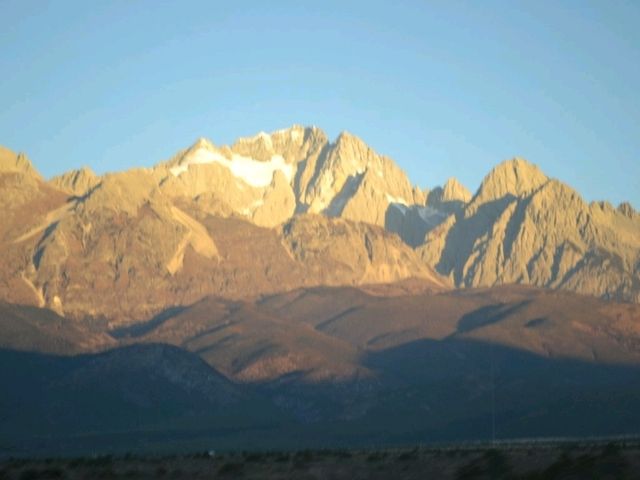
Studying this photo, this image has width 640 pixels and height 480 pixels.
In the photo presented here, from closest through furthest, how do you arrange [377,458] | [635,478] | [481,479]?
1. [635,478]
2. [481,479]
3. [377,458]

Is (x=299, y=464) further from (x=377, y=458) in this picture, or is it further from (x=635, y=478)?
(x=635, y=478)

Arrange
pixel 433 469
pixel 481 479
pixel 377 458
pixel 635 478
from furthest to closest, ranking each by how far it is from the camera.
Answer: pixel 377 458 → pixel 433 469 → pixel 481 479 → pixel 635 478

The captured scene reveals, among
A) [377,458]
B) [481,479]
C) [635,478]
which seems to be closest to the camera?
[635,478]

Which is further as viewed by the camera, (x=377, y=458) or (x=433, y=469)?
(x=377, y=458)

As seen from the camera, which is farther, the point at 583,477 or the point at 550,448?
the point at 550,448

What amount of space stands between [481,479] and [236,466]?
28.9m

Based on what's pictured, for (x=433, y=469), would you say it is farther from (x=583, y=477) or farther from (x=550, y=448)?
(x=583, y=477)

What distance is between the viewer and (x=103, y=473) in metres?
133

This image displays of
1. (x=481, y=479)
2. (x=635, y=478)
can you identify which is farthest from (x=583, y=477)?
(x=481, y=479)

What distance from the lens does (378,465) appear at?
12606 cm

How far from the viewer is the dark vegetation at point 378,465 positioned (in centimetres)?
10519

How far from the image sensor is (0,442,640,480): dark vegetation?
10519cm

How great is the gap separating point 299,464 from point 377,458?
7.03 meters

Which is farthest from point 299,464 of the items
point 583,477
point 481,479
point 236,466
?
point 583,477
